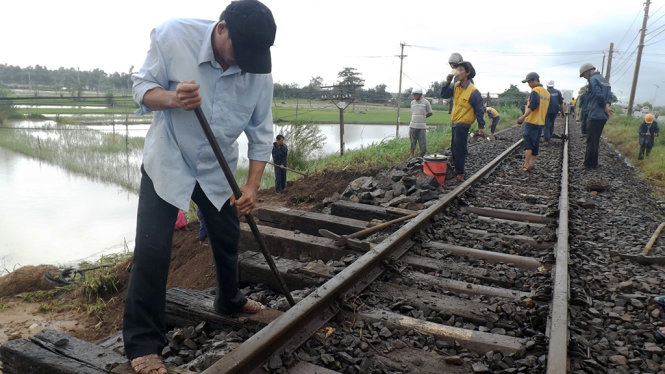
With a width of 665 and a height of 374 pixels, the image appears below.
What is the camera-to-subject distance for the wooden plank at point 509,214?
5.09 metres

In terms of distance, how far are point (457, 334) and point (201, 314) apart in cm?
144

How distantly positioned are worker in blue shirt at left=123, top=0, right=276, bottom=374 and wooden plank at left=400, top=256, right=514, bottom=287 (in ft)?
5.72

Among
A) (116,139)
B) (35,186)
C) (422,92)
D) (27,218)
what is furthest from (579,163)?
(116,139)

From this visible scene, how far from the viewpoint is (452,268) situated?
11.6ft

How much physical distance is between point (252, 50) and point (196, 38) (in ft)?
0.89

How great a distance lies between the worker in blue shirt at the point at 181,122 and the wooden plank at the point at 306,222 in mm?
2232

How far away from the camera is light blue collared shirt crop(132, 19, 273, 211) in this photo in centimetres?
203

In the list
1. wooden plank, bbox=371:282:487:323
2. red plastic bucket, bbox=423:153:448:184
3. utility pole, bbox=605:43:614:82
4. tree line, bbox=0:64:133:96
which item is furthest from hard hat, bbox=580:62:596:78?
→ tree line, bbox=0:64:133:96

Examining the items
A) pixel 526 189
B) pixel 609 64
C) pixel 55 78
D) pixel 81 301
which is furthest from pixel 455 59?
pixel 55 78

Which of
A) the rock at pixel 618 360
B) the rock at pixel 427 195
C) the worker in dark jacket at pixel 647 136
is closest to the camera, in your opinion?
the rock at pixel 618 360

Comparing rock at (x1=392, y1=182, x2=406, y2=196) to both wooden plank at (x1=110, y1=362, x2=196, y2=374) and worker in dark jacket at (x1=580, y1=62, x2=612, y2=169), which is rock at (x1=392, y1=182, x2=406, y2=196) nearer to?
wooden plank at (x1=110, y1=362, x2=196, y2=374)

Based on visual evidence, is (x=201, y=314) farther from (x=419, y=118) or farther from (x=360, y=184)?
(x=419, y=118)

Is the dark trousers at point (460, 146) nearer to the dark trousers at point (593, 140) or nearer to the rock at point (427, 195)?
the rock at point (427, 195)

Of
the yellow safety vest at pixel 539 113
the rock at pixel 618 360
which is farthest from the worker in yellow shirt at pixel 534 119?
the rock at pixel 618 360
